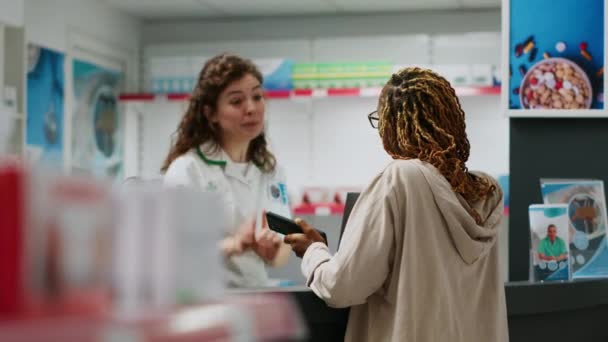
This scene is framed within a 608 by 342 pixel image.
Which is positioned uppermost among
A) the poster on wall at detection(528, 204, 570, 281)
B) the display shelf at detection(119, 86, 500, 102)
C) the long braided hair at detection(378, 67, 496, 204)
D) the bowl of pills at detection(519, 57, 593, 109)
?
the display shelf at detection(119, 86, 500, 102)

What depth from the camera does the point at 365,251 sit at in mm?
2004

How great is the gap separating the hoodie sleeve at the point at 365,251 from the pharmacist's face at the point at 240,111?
89 centimetres

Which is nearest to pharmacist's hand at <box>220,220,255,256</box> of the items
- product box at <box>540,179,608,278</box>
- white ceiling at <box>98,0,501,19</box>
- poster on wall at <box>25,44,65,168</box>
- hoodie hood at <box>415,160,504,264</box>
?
hoodie hood at <box>415,160,504,264</box>

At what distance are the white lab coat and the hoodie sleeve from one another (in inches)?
28.4

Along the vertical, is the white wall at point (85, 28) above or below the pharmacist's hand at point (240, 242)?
above

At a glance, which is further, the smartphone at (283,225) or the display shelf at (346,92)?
the display shelf at (346,92)

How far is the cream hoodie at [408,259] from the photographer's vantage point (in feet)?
6.63

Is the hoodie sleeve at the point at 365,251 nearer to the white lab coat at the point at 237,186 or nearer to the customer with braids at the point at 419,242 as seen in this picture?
the customer with braids at the point at 419,242

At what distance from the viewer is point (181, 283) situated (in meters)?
0.65

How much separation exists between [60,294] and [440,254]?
157 centimetres

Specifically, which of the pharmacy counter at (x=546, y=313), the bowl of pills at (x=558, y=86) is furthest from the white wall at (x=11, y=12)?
the pharmacy counter at (x=546, y=313)

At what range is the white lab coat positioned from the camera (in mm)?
2787

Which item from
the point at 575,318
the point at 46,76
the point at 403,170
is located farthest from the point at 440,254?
the point at 46,76

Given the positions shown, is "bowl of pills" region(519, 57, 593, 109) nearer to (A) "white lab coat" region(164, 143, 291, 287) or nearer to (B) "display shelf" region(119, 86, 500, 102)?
(A) "white lab coat" region(164, 143, 291, 287)
